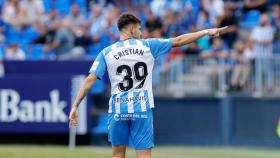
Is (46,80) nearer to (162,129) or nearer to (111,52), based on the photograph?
(162,129)

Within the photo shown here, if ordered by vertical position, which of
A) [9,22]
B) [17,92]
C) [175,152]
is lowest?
[175,152]

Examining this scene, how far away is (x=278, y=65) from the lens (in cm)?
2045

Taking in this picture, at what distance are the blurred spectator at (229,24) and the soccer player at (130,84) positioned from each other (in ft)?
40.0

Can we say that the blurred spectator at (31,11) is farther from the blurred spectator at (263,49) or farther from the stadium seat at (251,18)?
the blurred spectator at (263,49)

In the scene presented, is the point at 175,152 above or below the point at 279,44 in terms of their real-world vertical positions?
below

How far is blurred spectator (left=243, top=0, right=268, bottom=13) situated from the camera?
24016 millimetres

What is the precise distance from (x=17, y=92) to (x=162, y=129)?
11.5 ft

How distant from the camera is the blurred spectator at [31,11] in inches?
929

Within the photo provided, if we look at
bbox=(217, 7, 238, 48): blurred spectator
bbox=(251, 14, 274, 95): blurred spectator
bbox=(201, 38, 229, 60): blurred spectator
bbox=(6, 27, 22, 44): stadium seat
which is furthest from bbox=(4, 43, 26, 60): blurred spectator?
bbox=(251, 14, 274, 95): blurred spectator

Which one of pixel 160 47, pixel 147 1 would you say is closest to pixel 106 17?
pixel 147 1

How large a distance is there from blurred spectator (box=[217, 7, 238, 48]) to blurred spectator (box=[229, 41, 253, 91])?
3.19 ft

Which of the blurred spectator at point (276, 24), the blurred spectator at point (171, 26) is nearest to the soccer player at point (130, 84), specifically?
the blurred spectator at point (276, 24)

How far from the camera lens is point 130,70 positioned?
1007 centimetres

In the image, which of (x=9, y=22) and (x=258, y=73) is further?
(x=9, y=22)
